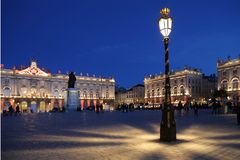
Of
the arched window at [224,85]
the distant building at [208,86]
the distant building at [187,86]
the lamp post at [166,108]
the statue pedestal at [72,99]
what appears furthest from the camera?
the distant building at [208,86]

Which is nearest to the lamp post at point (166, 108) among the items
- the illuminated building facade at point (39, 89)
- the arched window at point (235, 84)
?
the arched window at point (235, 84)

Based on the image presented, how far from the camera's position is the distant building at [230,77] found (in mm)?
79688

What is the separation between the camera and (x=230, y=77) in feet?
272

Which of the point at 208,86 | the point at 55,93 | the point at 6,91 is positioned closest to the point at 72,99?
the point at 6,91

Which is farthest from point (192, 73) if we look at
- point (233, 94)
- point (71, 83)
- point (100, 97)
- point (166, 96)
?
point (166, 96)

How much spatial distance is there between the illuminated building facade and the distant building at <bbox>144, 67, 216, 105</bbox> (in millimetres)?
23244

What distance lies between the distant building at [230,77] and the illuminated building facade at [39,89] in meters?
35.7

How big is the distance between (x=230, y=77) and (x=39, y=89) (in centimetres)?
6422

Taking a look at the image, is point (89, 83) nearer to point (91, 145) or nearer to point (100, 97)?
point (100, 97)

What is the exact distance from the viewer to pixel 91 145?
8.55m

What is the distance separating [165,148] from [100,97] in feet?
371

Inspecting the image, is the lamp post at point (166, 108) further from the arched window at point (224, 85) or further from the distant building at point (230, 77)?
the arched window at point (224, 85)

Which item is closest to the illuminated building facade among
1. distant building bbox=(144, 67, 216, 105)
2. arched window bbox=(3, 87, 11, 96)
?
arched window bbox=(3, 87, 11, 96)

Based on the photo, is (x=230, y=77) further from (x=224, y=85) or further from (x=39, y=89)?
(x=39, y=89)
